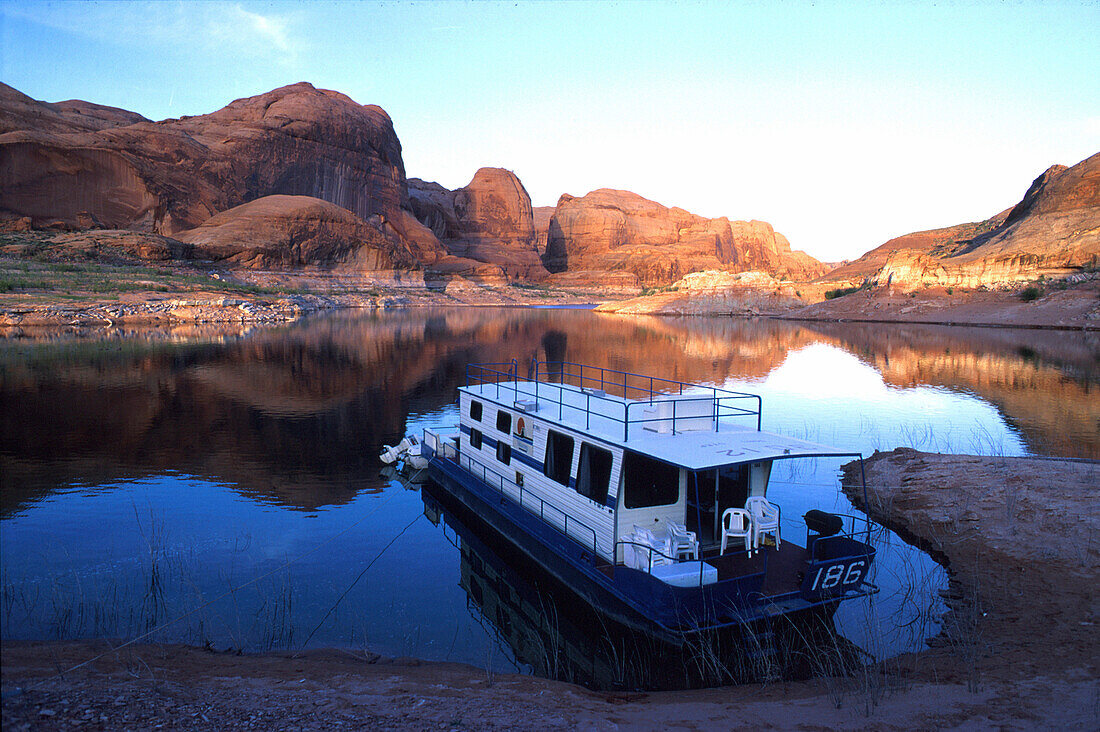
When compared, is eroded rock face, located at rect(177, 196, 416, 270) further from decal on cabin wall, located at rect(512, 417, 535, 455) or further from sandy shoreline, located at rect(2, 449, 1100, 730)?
sandy shoreline, located at rect(2, 449, 1100, 730)

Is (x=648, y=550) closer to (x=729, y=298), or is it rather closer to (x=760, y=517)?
(x=760, y=517)

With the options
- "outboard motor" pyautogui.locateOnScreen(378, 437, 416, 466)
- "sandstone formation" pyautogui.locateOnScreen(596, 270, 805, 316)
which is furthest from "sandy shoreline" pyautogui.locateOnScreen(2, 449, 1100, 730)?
"sandstone formation" pyautogui.locateOnScreen(596, 270, 805, 316)

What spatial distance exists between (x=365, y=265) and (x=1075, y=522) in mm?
122992

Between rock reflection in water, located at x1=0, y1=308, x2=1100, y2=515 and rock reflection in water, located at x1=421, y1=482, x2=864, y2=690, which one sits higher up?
rock reflection in water, located at x1=0, y1=308, x2=1100, y2=515

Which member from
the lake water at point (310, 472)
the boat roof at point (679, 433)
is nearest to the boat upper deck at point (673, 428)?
the boat roof at point (679, 433)

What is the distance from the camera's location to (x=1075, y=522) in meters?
12.0

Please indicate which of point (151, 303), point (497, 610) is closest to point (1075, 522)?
point (497, 610)

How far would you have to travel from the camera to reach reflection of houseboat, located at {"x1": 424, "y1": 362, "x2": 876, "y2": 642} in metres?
9.12

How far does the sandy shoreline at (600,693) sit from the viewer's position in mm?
6262

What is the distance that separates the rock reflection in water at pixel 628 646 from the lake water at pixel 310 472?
188 mm

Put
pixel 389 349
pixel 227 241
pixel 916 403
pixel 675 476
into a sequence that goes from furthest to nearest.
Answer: pixel 227 241
pixel 389 349
pixel 916 403
pixel 675 476

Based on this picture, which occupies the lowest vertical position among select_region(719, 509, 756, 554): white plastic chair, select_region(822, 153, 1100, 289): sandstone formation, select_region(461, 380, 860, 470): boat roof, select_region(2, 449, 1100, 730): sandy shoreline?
select_region(2, 449, 1100, 730): sandy shoreline

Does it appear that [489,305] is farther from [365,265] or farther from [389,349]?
[389,349]

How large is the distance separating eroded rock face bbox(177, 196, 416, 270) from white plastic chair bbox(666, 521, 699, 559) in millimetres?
101266
